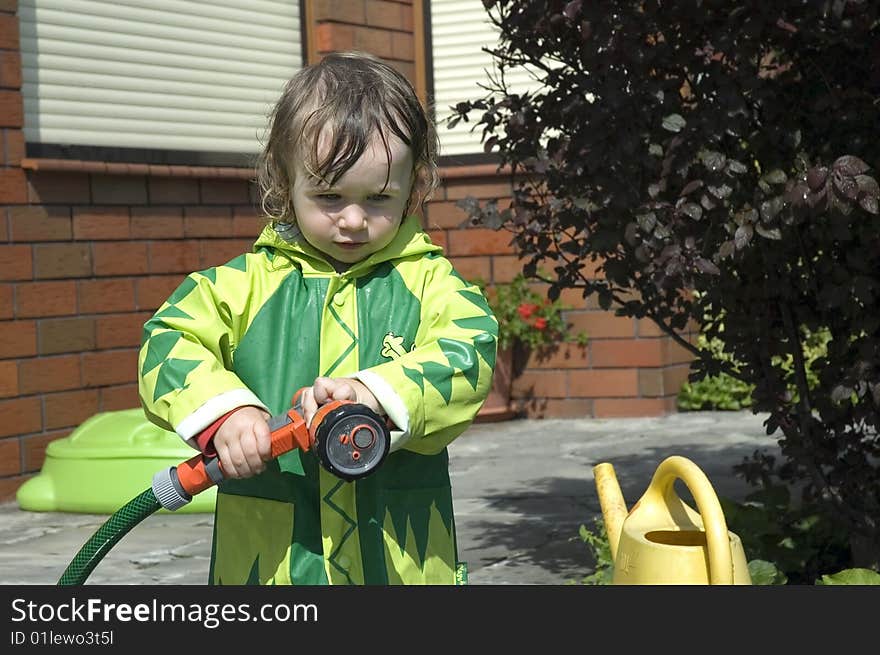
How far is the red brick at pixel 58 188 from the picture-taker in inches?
270

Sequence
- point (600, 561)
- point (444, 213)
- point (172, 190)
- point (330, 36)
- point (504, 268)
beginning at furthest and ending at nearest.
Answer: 1. point (444, 213)
2. point (504, 268)
3. point (330, 36)
4. point (172, 190)
5. point (600, 561)

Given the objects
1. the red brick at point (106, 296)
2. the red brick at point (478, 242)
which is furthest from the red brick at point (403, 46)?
the red brick at point (106, 296)

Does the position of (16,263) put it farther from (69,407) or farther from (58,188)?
(69,407)

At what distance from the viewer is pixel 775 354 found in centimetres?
443

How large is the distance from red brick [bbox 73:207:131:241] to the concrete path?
145 cm

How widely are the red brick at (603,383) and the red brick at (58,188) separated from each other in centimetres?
375

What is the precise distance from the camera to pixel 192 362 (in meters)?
2.23

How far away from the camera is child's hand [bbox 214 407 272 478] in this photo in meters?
2.06

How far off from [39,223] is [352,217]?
194 inches

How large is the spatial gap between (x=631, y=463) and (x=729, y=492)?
1.07 meters

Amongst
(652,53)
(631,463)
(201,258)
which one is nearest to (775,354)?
(652,53)

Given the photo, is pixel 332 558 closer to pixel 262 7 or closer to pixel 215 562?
pixel 215 562

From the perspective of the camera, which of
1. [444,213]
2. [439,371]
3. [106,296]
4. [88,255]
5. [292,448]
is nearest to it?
[292,448]

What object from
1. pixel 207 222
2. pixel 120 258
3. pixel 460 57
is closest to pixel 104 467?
A: pixel 120 258
